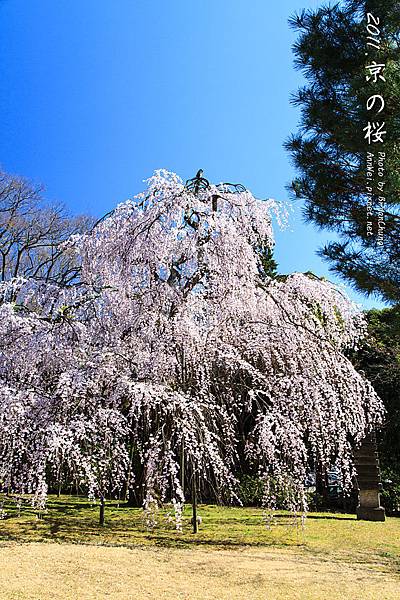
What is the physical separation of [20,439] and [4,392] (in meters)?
0.48

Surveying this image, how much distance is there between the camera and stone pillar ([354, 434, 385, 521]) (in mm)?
8406

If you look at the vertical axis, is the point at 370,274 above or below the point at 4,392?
above

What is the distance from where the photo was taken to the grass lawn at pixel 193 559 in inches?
167

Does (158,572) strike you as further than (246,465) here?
No

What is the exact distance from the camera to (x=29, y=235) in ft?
55.6

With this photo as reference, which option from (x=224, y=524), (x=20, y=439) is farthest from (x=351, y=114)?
(x=224, y=524)

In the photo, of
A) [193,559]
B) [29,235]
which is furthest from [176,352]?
[29,235]

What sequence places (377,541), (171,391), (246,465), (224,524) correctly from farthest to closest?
(246,465) → (224,524) → (377,541) → (171,391)

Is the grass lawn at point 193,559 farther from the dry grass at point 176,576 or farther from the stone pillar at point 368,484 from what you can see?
the stone pillar at point 368,484

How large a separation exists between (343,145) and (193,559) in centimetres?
409

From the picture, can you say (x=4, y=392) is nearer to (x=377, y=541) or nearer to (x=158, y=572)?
(x=158, y=572)

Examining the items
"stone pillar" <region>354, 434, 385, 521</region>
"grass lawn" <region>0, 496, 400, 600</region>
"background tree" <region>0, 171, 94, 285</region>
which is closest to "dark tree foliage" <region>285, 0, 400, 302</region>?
"grass lawn" <region>0, 496, 400, 600</region>

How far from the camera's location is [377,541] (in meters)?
6.57

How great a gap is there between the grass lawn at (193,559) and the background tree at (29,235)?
1043 cm
